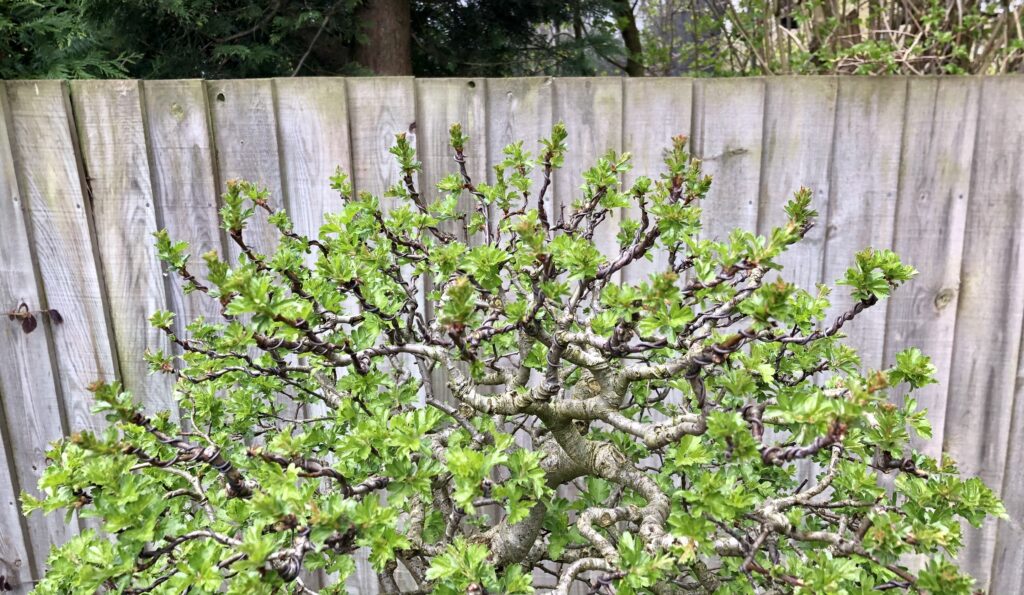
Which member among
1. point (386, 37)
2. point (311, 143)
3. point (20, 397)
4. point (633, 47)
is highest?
point (633, 47)

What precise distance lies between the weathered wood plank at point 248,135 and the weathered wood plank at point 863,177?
5.36ft

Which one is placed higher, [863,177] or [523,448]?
[863,177]

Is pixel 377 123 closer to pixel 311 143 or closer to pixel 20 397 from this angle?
pixel 311 143

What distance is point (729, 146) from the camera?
195 cm

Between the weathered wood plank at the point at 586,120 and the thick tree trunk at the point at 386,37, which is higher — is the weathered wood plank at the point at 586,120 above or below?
below

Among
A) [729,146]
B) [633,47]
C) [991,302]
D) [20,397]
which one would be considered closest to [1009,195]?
[991,302]

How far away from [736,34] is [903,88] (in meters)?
2.75

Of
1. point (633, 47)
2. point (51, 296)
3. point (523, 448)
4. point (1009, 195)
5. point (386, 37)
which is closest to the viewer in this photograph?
point (523, 448)

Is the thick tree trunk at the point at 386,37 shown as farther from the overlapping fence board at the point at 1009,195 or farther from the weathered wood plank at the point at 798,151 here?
the overlapping fence board at the point at 1009,195

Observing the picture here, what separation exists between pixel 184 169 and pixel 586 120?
1.20 m

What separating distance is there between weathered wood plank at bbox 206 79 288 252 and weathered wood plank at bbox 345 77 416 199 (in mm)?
233

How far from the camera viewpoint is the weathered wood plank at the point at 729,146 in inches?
75.8

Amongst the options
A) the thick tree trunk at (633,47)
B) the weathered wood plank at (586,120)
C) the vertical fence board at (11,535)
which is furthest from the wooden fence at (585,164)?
the thick tree trunk at (633,47)

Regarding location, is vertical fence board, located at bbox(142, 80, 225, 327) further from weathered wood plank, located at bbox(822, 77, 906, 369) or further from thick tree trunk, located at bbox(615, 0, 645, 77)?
thick tree trunk, located at bbox(615, 0, 645, 77)
